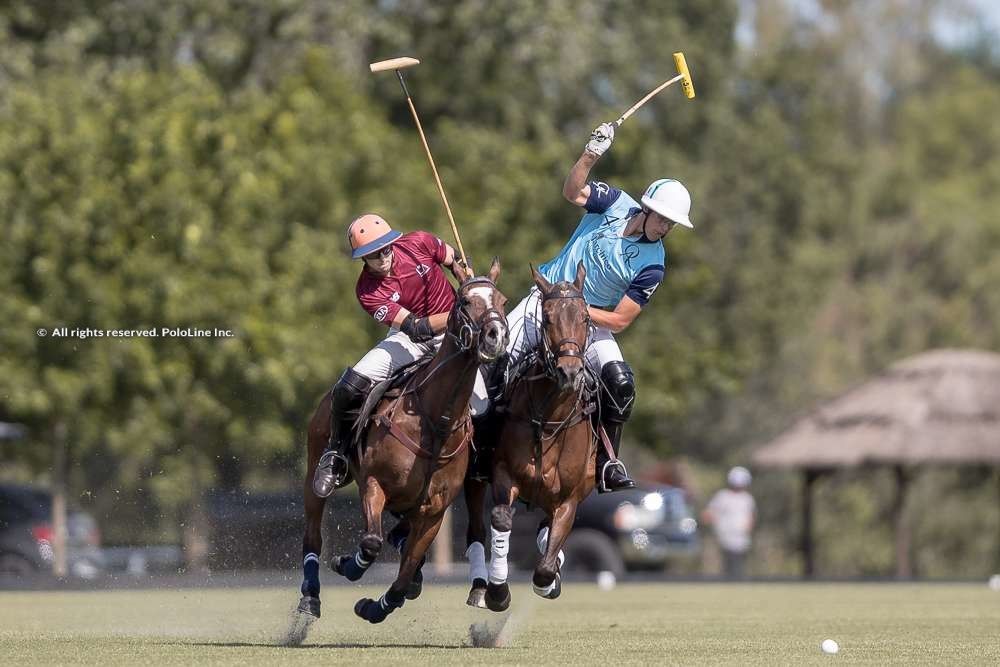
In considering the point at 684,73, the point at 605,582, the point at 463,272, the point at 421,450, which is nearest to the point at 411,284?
the point at 463,272

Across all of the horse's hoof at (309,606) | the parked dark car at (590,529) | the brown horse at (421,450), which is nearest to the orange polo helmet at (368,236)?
the brown horse at (421,450)

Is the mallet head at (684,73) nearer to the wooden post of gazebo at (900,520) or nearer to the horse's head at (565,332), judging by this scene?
the horse's head at (565,332)

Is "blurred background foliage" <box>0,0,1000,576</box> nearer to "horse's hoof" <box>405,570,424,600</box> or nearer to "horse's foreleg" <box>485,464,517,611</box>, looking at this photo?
"horse's hoof" <box>405,570,424,600</box>

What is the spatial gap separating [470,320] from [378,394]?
1194 mm

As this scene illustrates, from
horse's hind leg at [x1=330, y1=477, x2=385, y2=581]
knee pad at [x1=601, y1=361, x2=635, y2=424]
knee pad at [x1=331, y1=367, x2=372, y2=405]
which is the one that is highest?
knee pad at [x1=331, y1=367, x2=372, y2=405]

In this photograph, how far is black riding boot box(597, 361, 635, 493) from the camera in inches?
522

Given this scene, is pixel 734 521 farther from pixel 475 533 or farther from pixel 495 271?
pixel 495 271

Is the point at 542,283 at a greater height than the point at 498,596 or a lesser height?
greater

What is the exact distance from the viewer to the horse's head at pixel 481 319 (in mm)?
11719

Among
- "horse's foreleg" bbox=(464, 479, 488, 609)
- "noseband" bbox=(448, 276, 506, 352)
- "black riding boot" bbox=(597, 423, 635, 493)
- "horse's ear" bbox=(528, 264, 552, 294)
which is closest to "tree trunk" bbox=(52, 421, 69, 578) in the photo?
"horse's foreleg" bbox=(464, 479, 488, 609)

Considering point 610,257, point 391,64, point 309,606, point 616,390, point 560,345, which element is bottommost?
point 309,606

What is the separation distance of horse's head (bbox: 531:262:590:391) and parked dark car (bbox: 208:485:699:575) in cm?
370

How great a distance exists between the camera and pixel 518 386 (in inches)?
509

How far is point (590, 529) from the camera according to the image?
2867cm
